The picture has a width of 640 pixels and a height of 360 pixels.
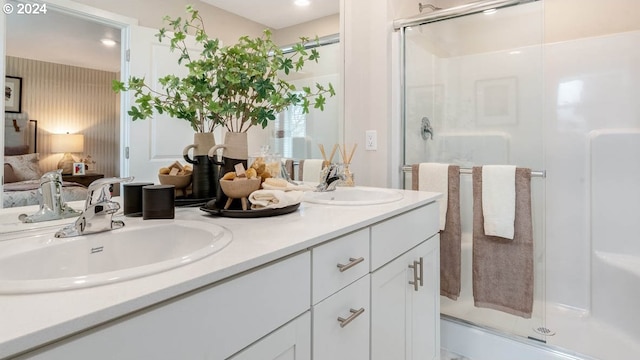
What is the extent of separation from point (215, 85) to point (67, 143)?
510 mm

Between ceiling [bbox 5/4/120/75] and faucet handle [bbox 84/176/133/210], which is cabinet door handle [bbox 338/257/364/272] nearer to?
faucet handle [bbox 84/176/133/210]

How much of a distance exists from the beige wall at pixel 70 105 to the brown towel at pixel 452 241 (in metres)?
1.55

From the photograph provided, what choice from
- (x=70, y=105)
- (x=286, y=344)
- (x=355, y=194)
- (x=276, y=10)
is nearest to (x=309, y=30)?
(x=276, y=10)

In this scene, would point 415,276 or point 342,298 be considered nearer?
point 342,298

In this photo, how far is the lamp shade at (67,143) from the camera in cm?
92

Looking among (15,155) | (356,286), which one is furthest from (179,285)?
(15,155)

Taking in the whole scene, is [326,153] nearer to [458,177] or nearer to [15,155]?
[458,177]

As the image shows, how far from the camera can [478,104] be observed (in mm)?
2039

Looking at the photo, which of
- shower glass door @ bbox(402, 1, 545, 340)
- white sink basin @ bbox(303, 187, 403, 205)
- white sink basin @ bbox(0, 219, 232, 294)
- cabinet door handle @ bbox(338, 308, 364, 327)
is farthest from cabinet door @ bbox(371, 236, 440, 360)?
white sink basin @ bbox(0, 219, 232, 294)

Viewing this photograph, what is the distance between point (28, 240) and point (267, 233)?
20.3 inches

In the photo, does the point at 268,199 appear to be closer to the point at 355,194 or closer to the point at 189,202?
the point at 189,202

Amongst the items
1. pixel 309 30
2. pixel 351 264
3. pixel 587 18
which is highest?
pixel 587 18

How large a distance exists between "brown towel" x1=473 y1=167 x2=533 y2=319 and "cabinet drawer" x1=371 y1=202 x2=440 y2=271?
1.20ft

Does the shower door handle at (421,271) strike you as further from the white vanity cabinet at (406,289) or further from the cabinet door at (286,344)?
the cabinet door at (286,344)
